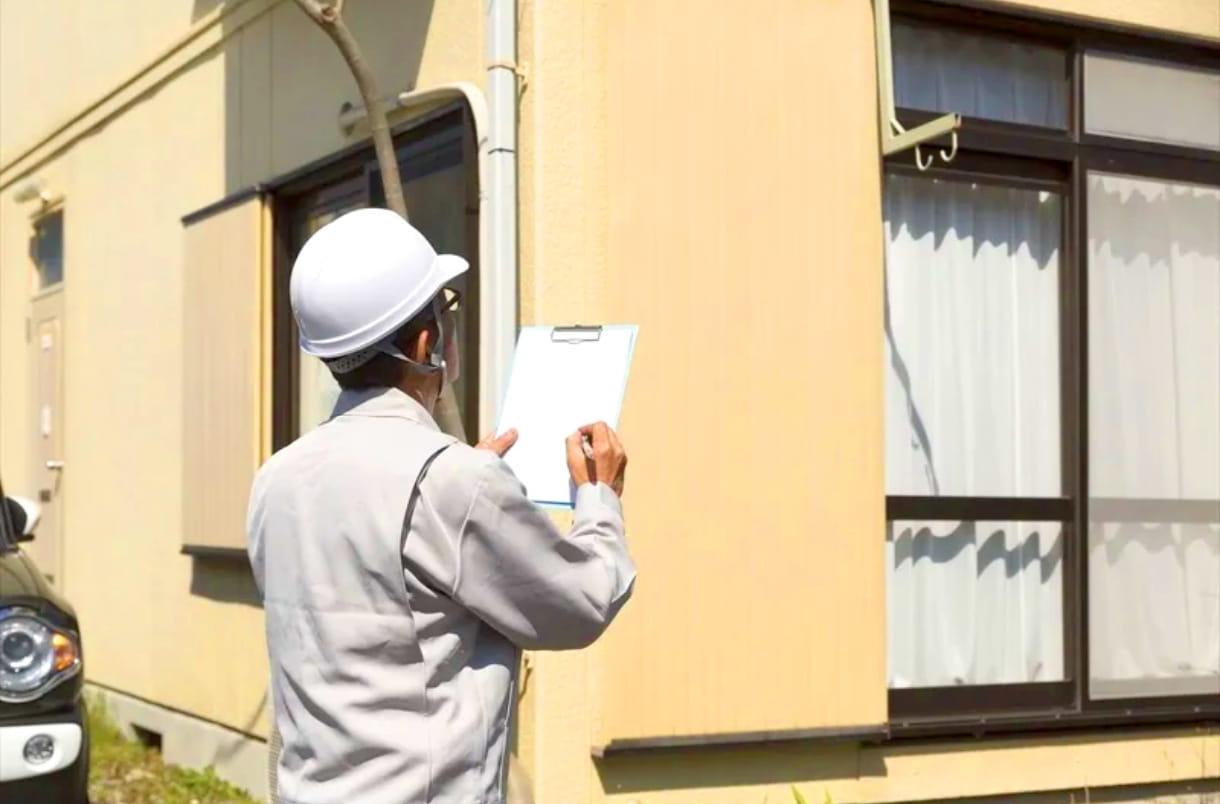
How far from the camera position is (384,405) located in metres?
2.56

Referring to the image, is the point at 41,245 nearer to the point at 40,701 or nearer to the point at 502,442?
the point at 40,701

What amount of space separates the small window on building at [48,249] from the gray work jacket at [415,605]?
8.38 m

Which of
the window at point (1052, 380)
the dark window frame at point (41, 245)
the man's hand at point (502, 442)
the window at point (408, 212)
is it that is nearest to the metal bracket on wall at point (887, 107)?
the window at point (1052, 380)

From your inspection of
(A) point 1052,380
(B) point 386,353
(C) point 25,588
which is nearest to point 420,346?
(B) point 386,353

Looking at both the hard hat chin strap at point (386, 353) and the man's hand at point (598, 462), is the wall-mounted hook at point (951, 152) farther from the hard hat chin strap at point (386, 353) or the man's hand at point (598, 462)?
the hard hat chin strap at point (386, 353)

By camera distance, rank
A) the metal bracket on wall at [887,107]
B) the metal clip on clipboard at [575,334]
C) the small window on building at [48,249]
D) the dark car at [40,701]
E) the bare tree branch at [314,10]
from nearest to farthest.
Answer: the metal clip on clipboard at [575,334] < the bare tree branch at [314,10] < the dark car at [40,701] < the metal bracket on wall at [887,107] < the small window on building at [48,249]

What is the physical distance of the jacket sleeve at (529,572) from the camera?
2438mm

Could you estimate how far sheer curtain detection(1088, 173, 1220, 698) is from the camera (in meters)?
6.23

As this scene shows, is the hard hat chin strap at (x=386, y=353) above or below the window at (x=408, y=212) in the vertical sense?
below

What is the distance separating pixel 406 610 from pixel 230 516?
4896 mm

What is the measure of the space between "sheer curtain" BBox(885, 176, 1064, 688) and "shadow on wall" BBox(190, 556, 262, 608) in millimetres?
2627

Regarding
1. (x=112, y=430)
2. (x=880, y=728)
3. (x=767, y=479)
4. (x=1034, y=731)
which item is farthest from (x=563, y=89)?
(x=112, y=430)

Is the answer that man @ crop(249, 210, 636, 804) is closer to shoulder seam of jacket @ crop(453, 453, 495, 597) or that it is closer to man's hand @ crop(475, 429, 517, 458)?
shoulder seam of jacket @ crop(453, 453, 495, 597)

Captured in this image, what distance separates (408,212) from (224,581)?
2.20 m
